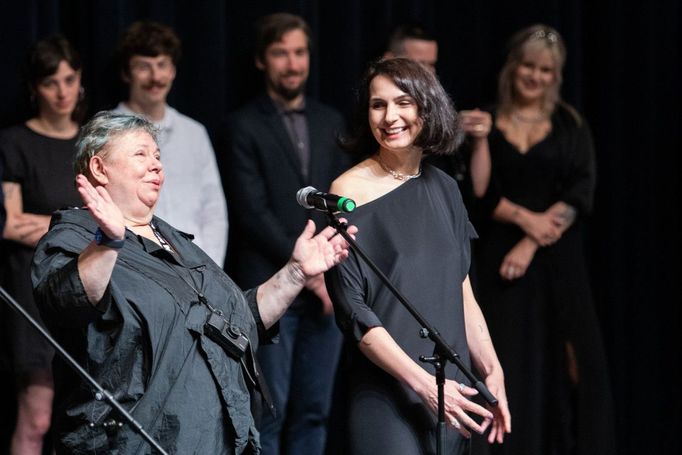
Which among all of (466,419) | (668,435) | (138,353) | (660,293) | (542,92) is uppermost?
(542,92)

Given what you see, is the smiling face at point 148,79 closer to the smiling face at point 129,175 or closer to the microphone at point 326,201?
the smiling face at point 129,175

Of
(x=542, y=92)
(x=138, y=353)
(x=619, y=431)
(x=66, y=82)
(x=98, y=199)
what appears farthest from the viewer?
(x=619, y=431)

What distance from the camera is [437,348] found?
2908mm

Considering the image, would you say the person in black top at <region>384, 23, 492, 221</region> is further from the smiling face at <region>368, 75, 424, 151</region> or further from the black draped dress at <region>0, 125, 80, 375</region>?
the black draped dress at <region>0, 125, 80, 375</region>

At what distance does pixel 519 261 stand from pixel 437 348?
1810 millimetres

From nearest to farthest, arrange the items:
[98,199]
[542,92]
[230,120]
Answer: [98,199] < [230,120] < [542,92]

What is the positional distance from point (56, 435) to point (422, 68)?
1362mm

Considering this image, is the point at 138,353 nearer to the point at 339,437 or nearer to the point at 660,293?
the point at 339,437

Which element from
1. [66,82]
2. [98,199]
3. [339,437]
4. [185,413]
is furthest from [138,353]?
[339,437]

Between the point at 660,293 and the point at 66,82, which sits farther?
the point at 660,293

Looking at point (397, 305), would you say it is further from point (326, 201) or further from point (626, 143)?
point (626, 143)

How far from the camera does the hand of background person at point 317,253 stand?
9.77ft

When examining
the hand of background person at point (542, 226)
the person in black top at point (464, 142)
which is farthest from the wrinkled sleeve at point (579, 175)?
the person in black top at point (464, 142)

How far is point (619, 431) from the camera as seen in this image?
17.5 ft
